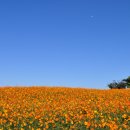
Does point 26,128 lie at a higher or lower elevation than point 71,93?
lower

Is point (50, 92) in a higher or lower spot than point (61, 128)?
higher

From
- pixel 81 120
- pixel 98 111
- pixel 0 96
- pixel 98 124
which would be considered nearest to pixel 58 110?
pixel 98 111

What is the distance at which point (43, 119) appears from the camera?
17.5 meters

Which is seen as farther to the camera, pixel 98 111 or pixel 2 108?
pixel 2 108

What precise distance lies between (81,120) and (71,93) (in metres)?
16.4

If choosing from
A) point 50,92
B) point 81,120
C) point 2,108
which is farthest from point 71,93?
point 81,120

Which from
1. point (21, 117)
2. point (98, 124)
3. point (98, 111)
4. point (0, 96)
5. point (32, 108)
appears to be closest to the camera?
point (98, 124)

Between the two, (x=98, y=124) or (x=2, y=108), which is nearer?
(x=98, y=124)

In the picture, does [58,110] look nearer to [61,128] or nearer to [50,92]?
[61,128]

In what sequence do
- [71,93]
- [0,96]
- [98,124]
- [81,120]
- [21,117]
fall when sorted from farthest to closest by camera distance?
[71,93], [0,96], [21,117], [81,120], [98,124]

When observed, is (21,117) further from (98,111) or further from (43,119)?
(98,111)

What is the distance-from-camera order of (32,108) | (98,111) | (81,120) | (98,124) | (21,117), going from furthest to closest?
(32,108)
(98,111)
(21,117)
(81,120)
(98,124)

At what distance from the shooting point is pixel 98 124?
15.5 metres

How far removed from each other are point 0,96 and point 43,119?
13873 mm
